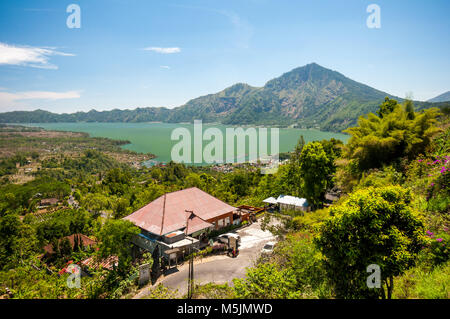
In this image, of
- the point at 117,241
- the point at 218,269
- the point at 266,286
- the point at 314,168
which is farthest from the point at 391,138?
the point at 117,241

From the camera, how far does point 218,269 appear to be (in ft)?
28.7

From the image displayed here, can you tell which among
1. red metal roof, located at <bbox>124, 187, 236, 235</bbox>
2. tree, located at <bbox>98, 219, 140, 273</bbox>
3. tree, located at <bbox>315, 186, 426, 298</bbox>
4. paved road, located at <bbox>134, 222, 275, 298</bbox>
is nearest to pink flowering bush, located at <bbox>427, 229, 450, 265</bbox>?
tree, located at <bbox>315, 186, 426, 298</bbox>

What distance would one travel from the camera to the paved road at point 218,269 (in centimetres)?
784

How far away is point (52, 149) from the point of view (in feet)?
481

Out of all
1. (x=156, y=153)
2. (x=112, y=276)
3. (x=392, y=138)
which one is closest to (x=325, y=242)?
(x=112, y=276)

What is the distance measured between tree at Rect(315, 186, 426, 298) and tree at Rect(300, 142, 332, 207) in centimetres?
958

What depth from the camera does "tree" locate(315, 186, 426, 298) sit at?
3.64 meters

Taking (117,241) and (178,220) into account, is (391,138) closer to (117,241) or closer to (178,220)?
(178,220)

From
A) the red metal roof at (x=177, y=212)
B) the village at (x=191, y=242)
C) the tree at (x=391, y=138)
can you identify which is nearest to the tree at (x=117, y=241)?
the village at (x=191, y=242)

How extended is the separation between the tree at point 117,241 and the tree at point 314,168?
9.61 metres
